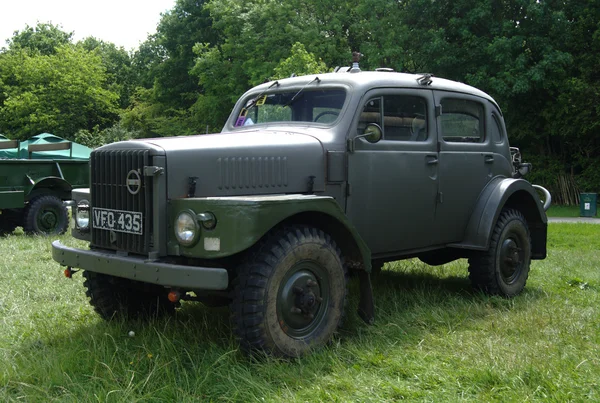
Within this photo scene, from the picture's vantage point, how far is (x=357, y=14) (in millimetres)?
25812

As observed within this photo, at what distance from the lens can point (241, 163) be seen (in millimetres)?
4281

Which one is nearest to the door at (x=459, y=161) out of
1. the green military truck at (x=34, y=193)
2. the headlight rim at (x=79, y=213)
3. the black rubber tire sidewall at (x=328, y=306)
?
the black rubber tire sidewall at (x=328, y=306)

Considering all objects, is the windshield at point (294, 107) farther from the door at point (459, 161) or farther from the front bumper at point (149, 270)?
the front bumper at point (149, 270)

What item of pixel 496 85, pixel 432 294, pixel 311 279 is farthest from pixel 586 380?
pixel 496 85

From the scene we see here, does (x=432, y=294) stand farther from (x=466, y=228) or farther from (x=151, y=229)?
(x=151, y=229)

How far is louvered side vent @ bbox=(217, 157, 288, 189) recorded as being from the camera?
4.22 meters

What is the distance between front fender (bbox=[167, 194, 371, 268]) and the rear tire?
0.99 meters

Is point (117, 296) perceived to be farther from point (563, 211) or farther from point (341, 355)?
point (563, 211)

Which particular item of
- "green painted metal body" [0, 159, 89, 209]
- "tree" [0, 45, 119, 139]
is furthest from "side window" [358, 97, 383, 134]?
"tree" [0, 45, 119, 139]

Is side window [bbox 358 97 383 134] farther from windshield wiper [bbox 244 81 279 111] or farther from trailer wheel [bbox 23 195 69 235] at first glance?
trailer wheel [bbox 23 195 69 235]

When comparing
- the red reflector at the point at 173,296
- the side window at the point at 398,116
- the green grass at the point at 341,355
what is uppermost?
the side window at the point at 398,116

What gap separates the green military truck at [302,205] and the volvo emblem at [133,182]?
10 mm

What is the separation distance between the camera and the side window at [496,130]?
625cm

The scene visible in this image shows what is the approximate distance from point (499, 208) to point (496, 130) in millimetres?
895
